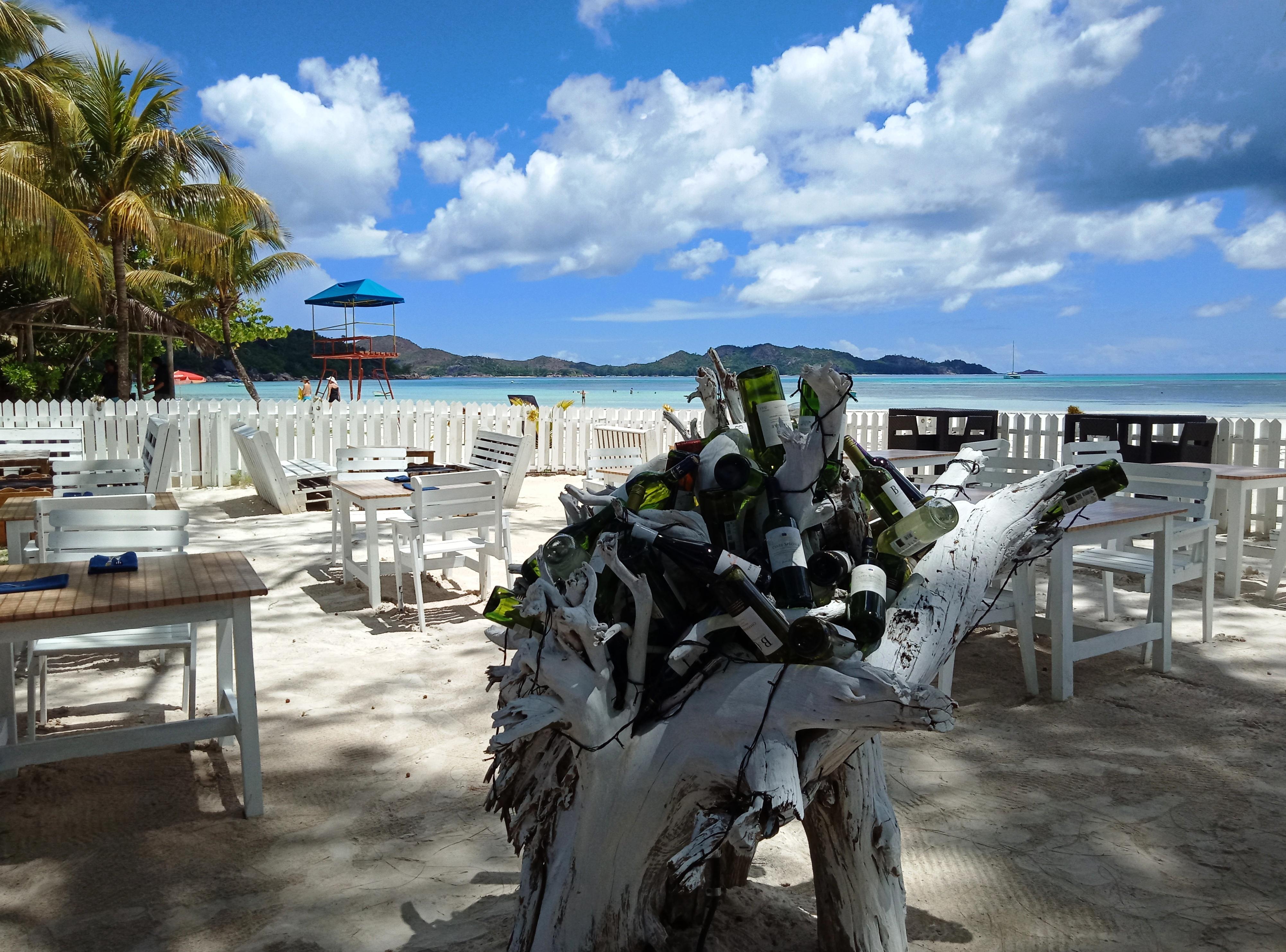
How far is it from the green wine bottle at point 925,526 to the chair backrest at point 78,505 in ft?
12.9

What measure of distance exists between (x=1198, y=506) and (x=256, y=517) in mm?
8779

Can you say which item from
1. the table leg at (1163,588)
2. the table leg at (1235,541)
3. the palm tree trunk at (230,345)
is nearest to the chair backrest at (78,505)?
the table leg at (1163,588)

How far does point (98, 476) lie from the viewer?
236 inches

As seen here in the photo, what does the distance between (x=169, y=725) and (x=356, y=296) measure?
80.6ft

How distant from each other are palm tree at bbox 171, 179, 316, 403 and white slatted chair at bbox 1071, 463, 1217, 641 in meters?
22.5

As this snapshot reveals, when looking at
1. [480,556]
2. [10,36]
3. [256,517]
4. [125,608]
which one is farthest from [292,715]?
[10,36]

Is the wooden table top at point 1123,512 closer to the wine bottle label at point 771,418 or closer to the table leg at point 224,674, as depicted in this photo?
the wine bottle label at point 771,418

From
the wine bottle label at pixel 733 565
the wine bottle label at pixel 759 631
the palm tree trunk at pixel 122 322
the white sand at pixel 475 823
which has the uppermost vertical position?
the palm tree trunk at pixel 122 322

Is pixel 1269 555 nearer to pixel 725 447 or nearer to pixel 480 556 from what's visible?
pixel 480 556

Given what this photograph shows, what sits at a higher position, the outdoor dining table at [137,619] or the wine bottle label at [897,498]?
the wine bottle label at [897,498]

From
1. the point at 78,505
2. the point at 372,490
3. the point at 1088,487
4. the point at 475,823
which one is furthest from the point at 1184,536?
the point at 78,505

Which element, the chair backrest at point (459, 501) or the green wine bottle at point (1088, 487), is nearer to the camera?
the green wine bottle at point (1088, 487)

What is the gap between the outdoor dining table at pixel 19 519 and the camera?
4.52m

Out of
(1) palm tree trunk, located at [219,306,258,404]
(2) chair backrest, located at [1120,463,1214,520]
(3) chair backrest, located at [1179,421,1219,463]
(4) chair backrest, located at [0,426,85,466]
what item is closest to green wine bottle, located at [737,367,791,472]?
(2) chair backrest, located at [1120,463,1214,520]
